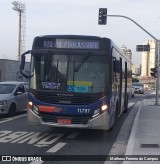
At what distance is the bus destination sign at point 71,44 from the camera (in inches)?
467

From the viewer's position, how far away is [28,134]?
12.7m

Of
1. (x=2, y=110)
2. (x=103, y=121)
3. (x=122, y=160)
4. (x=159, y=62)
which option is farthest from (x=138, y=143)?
(x=159, y=62)

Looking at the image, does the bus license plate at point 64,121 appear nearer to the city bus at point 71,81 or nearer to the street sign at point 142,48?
the city bus at point 71,81

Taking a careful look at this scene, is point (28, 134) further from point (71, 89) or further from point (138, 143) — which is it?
point (138, 143)

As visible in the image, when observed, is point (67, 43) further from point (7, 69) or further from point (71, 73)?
point (7, 69)

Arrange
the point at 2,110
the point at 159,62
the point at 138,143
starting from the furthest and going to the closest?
the point at 159,62
the point at 2,110
the point at 138,143

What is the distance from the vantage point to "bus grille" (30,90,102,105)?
11.5 metres

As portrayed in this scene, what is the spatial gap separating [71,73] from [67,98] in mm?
703

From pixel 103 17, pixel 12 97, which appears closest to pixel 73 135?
pixel 12 97

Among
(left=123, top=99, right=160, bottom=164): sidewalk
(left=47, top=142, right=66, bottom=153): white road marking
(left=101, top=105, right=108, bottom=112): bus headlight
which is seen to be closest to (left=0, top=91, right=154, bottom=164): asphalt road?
(left=47, top=142, right=66, bottom=153): white road marking

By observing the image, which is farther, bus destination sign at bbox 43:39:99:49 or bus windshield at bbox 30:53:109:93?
bus destination sign at bbox 43:39:99:49

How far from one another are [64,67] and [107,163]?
3.76 metres

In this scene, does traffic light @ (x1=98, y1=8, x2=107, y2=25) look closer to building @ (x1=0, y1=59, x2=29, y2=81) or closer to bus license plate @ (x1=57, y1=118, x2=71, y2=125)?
bus license plate @ (x1=57, y1=118, x2=71, y2=125)

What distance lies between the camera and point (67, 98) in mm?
11539
